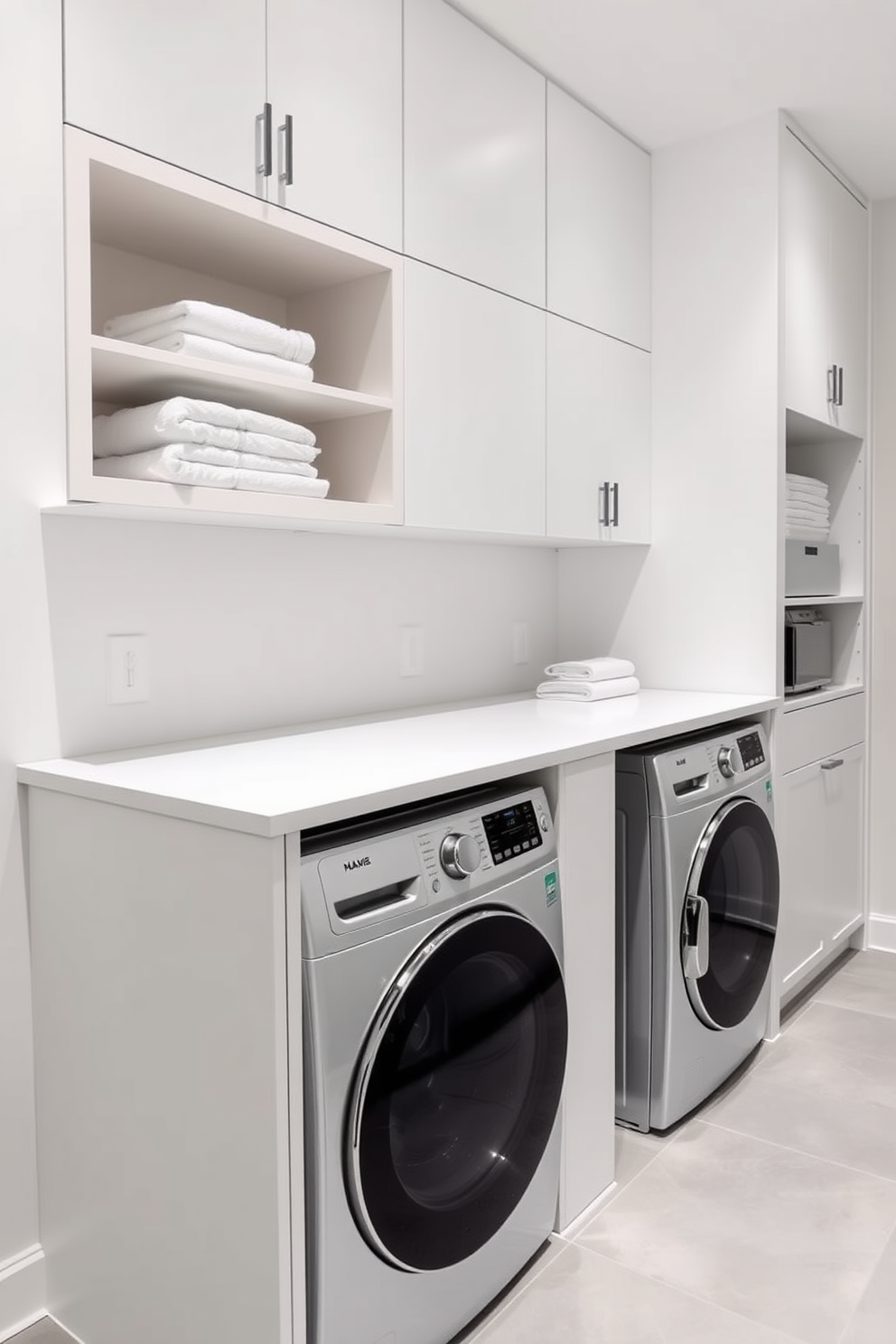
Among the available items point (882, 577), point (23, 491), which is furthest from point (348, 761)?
point (882, 577)

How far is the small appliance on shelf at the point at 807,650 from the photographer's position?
278 centimetres

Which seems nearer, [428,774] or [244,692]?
[428,774]

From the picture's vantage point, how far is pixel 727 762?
232 cm

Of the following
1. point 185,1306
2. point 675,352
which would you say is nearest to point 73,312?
point 185,1306

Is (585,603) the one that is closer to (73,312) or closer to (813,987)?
(813,987)

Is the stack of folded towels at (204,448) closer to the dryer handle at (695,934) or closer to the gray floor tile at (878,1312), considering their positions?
the dryer handle at (695,934)

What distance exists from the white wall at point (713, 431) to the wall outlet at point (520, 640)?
0.91 feet

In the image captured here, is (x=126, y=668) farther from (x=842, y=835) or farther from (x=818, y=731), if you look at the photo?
(x=842, y=835)

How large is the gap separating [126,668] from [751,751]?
58.5 inches

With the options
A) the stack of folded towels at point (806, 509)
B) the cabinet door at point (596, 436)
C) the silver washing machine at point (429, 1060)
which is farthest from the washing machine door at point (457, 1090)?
the stack of folded towels at point (806, 509)

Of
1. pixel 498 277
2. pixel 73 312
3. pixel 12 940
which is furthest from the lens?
pixel 498 277

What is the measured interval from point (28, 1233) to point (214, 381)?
1449 mm

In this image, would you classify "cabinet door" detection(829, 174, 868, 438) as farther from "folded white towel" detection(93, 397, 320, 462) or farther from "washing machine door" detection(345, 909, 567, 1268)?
"washing machine door" detection(345, 909, 567, 1268)

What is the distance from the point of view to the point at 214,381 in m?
1.65
